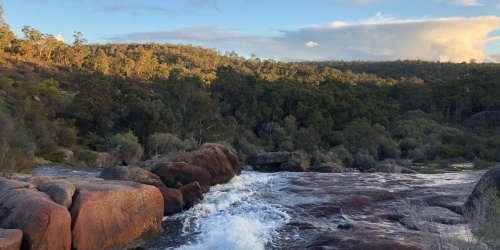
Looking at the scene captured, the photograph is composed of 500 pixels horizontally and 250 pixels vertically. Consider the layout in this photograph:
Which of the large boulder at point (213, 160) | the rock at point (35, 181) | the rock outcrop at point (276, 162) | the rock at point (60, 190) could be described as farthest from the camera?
the rock outcrop at point (276, 162)

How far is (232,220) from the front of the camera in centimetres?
1500

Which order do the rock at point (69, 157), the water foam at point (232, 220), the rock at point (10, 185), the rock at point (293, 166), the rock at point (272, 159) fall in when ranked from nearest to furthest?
1. the water foam at point (232, 220)
2. the rock at point (10, 185)
3. the rock at point (69, 157)
4. the rock at point (293, 166)
5. the rock at point (272, 159)

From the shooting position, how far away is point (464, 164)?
4034 centimetres

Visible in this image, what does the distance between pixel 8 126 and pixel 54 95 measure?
20802 millimetres

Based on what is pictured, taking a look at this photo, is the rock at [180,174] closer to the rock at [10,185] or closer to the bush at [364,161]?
the rock at [10,185]

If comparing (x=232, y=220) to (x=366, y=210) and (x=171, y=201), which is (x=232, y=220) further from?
(x=366, y=210)

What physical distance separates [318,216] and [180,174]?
7476mm

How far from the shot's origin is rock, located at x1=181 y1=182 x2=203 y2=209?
1798 cm

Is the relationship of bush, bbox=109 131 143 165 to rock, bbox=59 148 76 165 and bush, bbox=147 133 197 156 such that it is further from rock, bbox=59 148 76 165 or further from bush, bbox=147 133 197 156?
rock, bbox=59 148 76 165

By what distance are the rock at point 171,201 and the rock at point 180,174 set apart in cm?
260

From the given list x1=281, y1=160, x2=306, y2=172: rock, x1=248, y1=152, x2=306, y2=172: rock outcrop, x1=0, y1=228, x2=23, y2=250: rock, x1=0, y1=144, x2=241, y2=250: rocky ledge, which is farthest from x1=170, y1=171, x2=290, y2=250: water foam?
x1=248, y1=152, x2=306, y2=172: rock outcrop

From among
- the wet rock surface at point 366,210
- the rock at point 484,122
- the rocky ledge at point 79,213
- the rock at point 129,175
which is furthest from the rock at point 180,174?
the rock at point 484,122

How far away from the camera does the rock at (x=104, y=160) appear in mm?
31275

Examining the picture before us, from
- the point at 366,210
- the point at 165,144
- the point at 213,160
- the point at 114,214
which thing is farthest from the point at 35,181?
the point at 165,144
